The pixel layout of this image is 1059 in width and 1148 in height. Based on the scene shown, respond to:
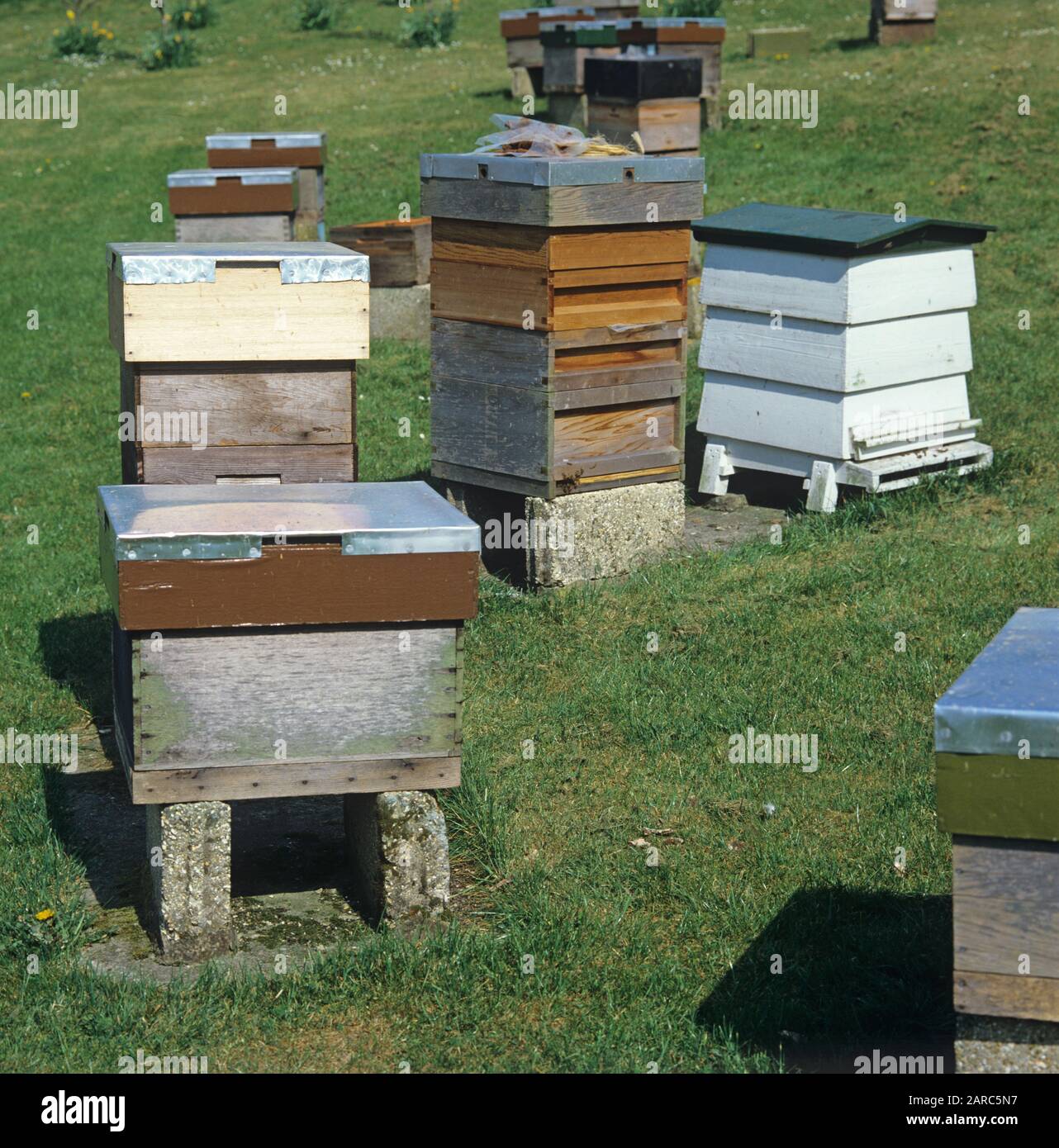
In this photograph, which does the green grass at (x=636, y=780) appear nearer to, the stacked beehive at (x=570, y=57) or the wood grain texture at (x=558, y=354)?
the wood grain texture at (x=558, y=354)

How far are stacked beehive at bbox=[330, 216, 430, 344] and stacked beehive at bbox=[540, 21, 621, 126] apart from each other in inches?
179

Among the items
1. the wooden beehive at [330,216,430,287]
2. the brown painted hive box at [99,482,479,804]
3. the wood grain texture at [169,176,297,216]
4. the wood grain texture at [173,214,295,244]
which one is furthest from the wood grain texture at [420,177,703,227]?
the wood grain texture at [173,214,295,244]

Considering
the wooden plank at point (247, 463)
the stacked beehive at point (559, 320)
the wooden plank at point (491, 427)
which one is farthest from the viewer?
the wooden plank at point (491, 427)

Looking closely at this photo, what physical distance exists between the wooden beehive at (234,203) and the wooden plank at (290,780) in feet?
27.2

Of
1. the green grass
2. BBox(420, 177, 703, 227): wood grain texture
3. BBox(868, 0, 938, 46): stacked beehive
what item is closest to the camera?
the green grass

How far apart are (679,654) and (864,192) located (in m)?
9.15

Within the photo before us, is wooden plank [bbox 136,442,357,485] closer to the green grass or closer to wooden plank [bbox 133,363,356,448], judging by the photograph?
→ wooden plank [bbox 133,363,356,448]

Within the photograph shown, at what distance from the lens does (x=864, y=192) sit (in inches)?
559

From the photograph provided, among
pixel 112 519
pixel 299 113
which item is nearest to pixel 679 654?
pixel 112 519

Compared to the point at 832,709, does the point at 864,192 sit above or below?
above

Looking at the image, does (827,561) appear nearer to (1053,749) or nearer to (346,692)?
(346,692)

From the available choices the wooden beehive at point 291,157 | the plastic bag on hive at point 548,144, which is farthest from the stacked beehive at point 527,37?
the plastic bag on hive at point 548,144

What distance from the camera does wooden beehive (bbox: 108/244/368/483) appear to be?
5.19 metres

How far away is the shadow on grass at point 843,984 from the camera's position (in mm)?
3840
